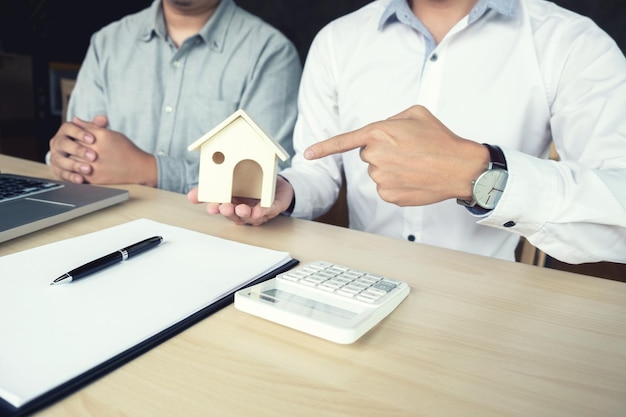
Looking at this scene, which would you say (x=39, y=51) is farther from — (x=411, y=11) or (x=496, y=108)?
(x=496, y=108)

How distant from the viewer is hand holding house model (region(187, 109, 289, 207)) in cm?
73

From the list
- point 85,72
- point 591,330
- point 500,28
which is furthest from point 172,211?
point 85,72

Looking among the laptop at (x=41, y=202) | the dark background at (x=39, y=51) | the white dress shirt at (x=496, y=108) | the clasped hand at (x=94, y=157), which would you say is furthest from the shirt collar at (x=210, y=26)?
the dark background at (x=39, y=51)

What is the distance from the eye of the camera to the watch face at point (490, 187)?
0.71 m

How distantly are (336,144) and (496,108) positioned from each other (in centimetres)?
50

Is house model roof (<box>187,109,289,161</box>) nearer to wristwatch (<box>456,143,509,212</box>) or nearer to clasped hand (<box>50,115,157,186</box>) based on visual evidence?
wristwatch (<box>456,143,509,212</box>)

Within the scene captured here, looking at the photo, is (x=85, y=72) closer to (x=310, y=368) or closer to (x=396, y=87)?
(x=396, y=87)

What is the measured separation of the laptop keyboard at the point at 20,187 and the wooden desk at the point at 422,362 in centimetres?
22

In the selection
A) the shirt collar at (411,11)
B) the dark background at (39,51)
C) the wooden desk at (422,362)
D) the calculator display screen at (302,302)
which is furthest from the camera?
the dark background at (39,51)

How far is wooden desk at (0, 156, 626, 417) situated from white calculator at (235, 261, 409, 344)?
0.04ft

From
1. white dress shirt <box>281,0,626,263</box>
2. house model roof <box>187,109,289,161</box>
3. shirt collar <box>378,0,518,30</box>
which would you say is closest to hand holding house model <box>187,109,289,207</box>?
house model roof <box>187,109,289,161</box>

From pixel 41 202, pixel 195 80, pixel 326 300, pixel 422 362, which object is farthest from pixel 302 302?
pixel 195 80

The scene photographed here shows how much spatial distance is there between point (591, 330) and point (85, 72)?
1.65 m

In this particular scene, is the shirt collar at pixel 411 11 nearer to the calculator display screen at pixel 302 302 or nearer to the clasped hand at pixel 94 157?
the clasped hand at pixel 94 157
